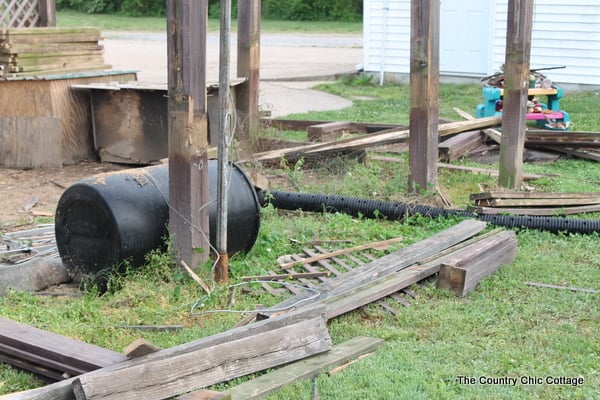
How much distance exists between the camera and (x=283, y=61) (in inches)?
995

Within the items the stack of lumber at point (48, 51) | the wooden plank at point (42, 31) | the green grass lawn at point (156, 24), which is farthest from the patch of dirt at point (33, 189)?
the green grass lawn at point (156, 24)

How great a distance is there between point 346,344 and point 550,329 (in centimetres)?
136

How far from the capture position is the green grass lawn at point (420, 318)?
462 cm

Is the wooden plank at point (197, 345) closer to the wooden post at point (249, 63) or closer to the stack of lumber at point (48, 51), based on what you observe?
the wooden post at point (249, 63)

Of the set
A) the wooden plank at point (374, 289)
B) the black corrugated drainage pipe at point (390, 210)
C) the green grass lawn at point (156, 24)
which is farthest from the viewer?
the green grass lawn at point (156, 24)

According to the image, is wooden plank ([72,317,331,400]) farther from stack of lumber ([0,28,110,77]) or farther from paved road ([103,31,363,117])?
paved road ([103,31,363,117])

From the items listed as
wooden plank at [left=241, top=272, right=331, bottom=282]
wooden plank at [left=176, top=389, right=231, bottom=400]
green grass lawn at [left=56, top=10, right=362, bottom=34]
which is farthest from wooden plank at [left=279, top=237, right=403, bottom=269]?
green grass lawn at [left=56, top=10, right=362, bottom=34]

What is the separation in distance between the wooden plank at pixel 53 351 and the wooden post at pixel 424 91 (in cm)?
484

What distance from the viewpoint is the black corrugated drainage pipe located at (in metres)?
7.72

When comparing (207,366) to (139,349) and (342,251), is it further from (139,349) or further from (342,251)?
(342,251)

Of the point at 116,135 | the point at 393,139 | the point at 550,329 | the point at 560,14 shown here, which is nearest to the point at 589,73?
the point at 560,14

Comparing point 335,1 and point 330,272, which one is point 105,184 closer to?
point 330,272

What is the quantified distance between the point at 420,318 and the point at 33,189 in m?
5.86

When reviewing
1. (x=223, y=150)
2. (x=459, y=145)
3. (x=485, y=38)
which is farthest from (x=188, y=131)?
(x=485, y=38)
